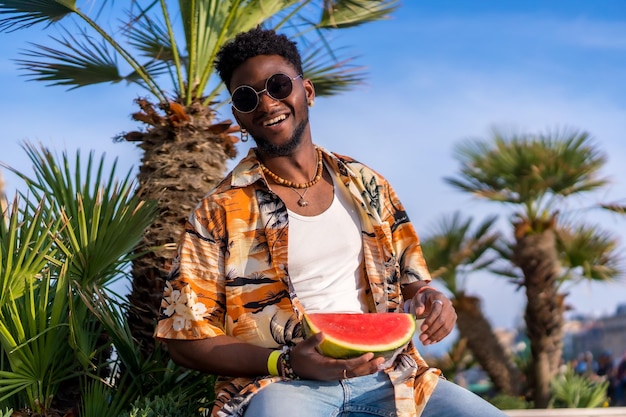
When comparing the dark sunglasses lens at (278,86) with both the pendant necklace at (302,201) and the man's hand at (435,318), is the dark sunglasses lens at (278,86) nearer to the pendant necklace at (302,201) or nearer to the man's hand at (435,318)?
the pendant necklace at (302,201)

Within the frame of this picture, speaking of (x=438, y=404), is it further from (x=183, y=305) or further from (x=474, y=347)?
(x=474, y=347)

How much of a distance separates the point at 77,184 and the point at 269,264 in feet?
7.00

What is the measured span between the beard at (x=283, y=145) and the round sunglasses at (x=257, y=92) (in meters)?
0.15

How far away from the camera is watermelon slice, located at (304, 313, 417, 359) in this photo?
2795mm

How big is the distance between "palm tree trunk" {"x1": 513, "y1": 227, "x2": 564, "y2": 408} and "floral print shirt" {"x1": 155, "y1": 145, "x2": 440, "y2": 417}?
11.7 meters

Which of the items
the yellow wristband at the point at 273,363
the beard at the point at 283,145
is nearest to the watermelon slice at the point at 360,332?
the yellow wristband at the point at 273,363

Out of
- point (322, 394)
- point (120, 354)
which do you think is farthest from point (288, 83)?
point (120, 354)

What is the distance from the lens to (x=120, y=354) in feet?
14.5

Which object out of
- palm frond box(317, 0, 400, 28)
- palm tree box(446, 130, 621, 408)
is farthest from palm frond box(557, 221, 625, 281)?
palm frond box(317, 0, 400, 28)

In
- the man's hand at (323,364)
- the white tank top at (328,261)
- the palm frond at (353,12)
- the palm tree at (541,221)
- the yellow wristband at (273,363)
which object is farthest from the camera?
the palm tree at (541,221)

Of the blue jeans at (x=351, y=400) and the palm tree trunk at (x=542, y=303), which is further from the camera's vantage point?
the palm tree trunk at (x=542, y=303)

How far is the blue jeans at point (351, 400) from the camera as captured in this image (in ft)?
9.29

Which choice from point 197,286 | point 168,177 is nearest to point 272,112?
point 197,286

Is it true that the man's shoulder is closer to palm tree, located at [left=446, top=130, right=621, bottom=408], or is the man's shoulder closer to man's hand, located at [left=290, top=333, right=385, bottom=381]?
man's hand, located at [left=290, top=333, right=385, bottom=381]
